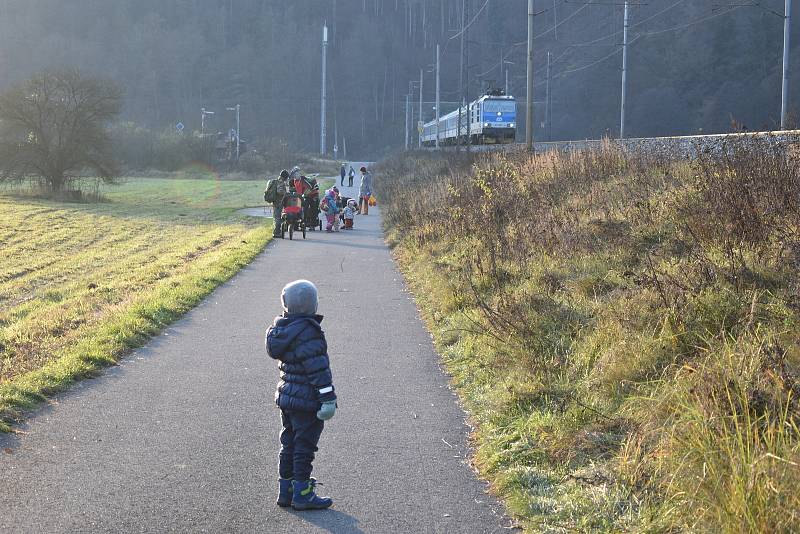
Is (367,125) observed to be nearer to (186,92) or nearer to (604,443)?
(186,92)

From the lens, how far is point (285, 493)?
561cm

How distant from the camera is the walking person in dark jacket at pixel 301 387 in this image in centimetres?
551

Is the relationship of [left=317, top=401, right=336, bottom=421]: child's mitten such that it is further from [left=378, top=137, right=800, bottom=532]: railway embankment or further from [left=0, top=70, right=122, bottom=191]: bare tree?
[left=0, top=70, right=122, bottom=191]: bare tree

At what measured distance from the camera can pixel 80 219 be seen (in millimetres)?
39062

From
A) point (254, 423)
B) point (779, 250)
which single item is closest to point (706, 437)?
point (254, 423)

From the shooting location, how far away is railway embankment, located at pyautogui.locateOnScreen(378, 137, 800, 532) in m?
4.78

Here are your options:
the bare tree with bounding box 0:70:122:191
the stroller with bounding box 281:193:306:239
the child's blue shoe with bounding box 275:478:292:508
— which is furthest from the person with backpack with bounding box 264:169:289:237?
the bare tree with bounding box 0:70:122:191

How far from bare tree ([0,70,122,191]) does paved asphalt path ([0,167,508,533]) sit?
157 ft

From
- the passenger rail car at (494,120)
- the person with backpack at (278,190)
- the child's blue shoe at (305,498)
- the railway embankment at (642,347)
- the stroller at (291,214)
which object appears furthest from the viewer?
the passenger rail car at (494,120)

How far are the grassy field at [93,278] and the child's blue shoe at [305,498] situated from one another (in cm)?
262

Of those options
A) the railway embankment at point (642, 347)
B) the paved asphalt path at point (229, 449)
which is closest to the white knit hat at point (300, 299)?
the paved asphalt path at point (229, 449)

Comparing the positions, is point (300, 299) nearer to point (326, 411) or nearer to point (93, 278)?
point (326, 411)

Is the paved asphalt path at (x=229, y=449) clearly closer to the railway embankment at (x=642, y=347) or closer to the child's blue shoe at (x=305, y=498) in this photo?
the child's blue shoe at (x=305, y=498)

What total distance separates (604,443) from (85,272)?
17.0 metres
